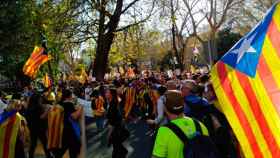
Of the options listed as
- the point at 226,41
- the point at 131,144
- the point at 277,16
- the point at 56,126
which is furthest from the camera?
the point at 226,41

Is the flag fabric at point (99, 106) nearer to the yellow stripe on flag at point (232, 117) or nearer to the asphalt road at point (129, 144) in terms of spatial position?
the asphalt road at point (129, 144)

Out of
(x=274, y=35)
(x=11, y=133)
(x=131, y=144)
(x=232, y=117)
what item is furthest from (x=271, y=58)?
(x=131, y=144)

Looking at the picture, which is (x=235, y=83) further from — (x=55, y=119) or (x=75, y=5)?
(x=75, y=5)

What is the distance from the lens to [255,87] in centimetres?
378

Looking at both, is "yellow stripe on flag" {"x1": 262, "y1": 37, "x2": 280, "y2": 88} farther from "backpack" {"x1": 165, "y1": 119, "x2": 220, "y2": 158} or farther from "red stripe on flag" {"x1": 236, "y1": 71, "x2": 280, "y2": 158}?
"backpack" {"x1": 165, "y1": 119, "x2": 220, "y2": 158}

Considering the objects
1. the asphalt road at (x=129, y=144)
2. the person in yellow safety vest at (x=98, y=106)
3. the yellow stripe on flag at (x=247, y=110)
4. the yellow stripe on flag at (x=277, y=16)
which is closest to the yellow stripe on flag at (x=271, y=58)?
the yellow stripe on flag at (x=277, y=16)

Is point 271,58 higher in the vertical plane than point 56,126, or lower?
higher

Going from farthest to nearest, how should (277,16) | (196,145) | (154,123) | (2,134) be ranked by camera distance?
1. (154,123)
2. (2,134)
3. (196,145)
4. (277,16)

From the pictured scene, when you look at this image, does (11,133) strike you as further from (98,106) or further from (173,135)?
(98,106)

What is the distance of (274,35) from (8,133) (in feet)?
16.6

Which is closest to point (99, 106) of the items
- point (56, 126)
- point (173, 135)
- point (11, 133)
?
point (56, 126)

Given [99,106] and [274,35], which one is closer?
[274,35]

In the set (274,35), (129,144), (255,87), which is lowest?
(129,144)

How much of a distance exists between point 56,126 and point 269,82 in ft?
17.7
